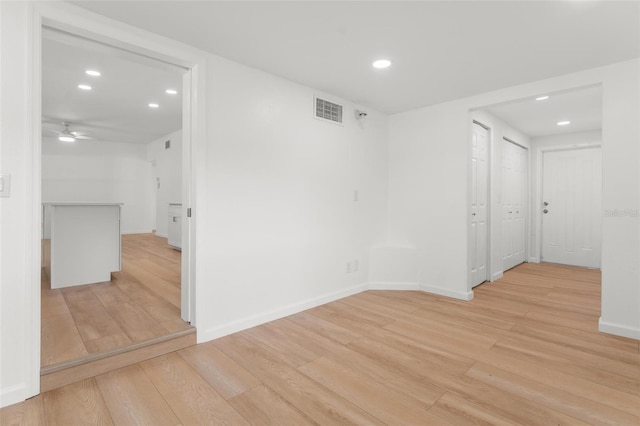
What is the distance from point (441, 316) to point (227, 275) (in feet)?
7.06

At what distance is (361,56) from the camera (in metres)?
2.66

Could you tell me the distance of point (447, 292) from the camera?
387 cm

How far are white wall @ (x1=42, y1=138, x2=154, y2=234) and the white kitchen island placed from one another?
4.20 m

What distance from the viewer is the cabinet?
6.20m

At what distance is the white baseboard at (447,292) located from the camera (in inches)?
147

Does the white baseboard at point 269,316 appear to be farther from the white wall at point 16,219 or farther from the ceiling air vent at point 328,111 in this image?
the ceiling air vent at point 328,111

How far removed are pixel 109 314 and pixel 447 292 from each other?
363 centimetres

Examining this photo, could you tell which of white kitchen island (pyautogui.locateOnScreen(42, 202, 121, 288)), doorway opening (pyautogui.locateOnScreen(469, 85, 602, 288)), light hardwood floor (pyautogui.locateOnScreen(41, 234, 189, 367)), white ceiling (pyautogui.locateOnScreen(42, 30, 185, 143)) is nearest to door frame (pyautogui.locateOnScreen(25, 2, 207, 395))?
white ceiling (pyautogui.locateOnScreen(42, 30, 185, 143))

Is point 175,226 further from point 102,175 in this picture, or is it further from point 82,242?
point 102,175

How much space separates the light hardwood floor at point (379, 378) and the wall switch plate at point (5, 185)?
1.17 m

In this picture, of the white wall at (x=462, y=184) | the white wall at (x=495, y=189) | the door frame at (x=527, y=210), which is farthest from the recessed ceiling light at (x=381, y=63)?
the door frame at (x=527, y=210)

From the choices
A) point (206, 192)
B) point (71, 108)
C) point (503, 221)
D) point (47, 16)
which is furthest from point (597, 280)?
point (71, 108)

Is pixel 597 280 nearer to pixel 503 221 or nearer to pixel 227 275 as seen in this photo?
pixel 503 221

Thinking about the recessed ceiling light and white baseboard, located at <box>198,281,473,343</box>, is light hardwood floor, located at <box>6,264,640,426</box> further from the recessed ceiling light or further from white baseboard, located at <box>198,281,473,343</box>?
the recessed ceiling light
